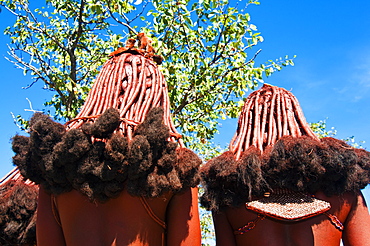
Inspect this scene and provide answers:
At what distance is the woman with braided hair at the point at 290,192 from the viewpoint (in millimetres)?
2221

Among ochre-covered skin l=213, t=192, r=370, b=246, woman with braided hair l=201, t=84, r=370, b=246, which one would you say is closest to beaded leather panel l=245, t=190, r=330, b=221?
woman with braided hair l=201, t=84, r=370, b=246

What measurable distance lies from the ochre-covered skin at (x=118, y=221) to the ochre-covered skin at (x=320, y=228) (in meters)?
0.52

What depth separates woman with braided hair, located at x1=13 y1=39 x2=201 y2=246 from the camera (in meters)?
1.81

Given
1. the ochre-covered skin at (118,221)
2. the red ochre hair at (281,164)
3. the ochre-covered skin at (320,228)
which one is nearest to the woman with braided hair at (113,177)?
the ochre-covered skin at (118,221)

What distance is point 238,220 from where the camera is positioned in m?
2.47

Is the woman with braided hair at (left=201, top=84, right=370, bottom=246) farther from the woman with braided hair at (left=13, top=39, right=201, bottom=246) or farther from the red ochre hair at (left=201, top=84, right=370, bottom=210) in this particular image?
the woman with braided hair at (left=13, top=39, right=201, bottom=246)

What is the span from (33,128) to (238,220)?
1.40 meters

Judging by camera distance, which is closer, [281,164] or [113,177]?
[113,177]

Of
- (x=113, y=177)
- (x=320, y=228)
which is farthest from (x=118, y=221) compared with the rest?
(x=320, y=228)

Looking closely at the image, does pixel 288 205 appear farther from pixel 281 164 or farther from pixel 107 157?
pixel 107 157

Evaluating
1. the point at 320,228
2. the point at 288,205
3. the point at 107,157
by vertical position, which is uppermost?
the point at 107,157

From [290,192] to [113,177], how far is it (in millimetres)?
1142

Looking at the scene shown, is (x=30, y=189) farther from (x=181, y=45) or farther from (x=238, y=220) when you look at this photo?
(x=181, y=45)

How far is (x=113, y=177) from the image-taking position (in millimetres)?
1819
